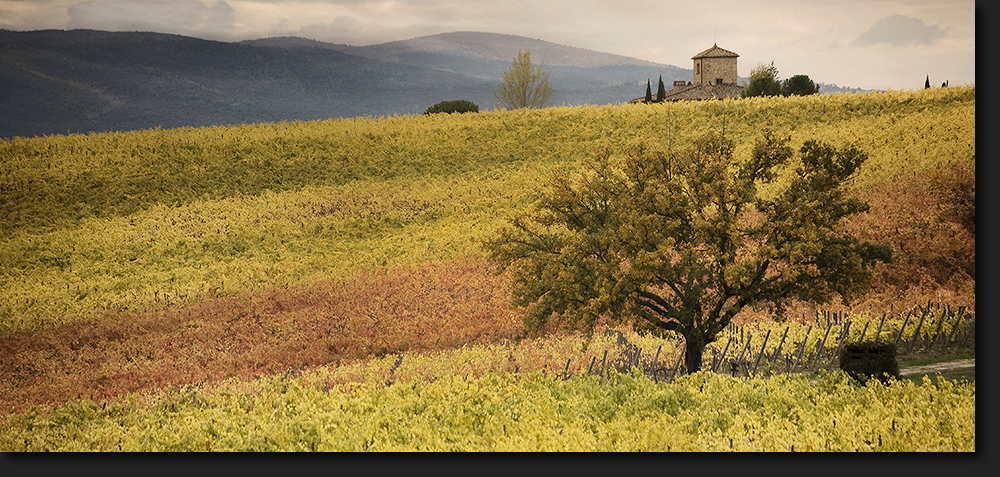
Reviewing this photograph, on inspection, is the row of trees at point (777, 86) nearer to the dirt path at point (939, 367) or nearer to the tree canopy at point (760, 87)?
the tree canopy at point (760, 87)

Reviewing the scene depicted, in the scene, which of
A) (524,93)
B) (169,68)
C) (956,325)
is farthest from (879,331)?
(524,93)

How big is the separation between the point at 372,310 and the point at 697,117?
2190 cm

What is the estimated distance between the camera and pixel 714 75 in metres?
24.1

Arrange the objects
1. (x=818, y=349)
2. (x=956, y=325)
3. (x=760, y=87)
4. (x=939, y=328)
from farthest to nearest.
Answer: (x=760, y=87), (x=818, y=349), (x=939, y=328), (x=956, y=325)

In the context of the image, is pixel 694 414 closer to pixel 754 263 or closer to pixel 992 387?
pixel 754 263

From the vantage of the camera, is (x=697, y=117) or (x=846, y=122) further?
(x=697, y=117)

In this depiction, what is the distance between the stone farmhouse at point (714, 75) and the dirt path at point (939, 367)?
309 inches

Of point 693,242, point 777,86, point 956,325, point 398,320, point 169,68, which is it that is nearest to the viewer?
point 956,325

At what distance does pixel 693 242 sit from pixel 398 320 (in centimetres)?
943

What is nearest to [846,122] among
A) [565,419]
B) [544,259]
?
[544,259]

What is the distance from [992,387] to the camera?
33.5ft

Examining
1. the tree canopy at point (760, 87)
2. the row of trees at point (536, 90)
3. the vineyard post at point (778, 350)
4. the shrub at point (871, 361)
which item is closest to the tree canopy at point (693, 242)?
the shrub at point (871, 361)

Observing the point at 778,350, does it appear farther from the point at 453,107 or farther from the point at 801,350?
the point at 453,107

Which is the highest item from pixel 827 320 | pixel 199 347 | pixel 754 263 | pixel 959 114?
pixel 959 114
